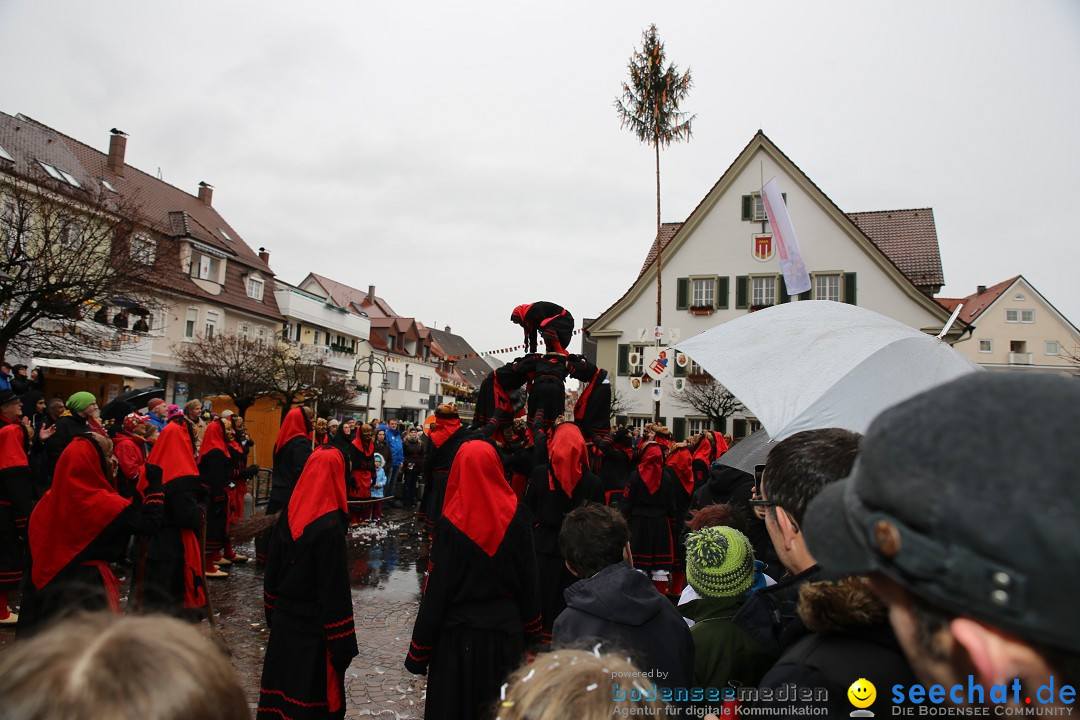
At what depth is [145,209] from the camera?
3491 cm

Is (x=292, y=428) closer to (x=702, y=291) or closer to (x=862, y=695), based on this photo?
(x=862, y=695)

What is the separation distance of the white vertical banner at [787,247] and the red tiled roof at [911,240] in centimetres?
1218

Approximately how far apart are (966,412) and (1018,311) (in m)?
64.1

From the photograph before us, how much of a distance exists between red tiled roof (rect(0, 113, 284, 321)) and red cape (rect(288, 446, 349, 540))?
26022 mm

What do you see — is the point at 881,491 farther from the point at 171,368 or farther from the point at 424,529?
the point at 171,368

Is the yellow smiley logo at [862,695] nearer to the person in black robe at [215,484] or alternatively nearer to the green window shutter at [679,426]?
the person in black robe at [215,484]

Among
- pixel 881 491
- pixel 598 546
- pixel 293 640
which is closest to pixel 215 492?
pixel 293 640

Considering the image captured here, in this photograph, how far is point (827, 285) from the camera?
27109 millimetres

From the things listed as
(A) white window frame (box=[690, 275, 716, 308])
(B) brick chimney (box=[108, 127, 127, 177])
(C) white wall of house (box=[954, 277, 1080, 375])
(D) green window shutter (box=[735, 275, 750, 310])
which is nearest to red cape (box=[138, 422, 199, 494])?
(A) white window frame (box=[690, 275, 716, 308])

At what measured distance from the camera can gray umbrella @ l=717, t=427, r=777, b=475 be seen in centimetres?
602

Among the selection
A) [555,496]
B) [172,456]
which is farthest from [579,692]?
[172,456]

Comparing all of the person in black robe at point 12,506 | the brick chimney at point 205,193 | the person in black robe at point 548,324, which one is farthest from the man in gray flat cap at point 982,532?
the brick chimney at point 205,193

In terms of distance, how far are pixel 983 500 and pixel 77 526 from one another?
215 inches

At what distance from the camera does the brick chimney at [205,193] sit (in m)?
42.4
